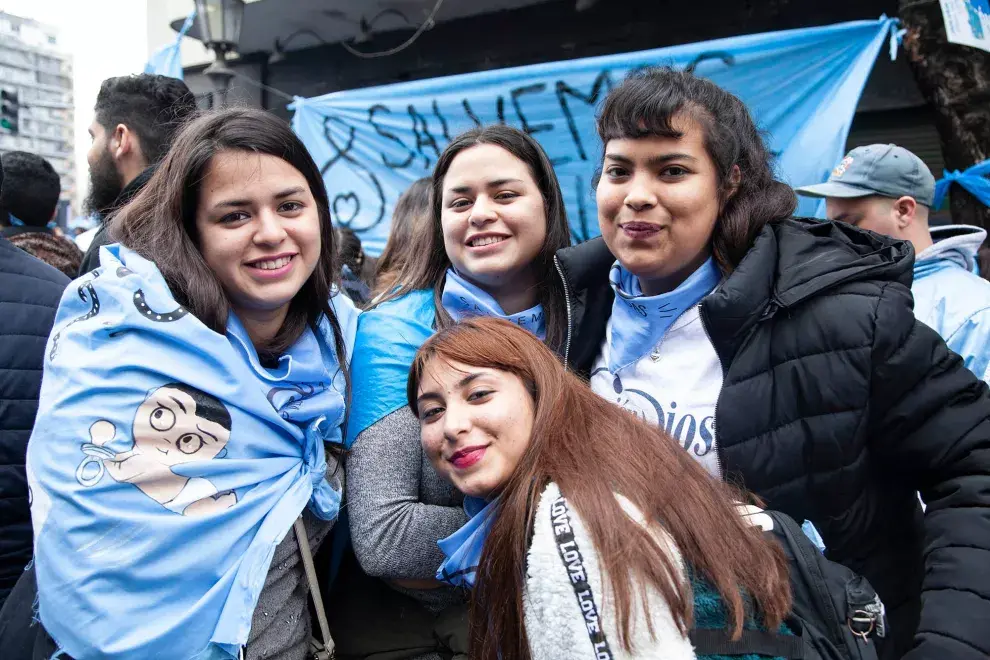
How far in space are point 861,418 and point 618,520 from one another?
694 millimetres

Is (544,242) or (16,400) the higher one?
(544,242)

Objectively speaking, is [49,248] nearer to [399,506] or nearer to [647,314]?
[399,506]

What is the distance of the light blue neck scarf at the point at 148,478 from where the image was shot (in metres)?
1.46

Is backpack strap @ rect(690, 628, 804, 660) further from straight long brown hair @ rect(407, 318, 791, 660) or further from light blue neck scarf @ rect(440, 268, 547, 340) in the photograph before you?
light blue neck scarf @ rect(440, 268, 547, 340)

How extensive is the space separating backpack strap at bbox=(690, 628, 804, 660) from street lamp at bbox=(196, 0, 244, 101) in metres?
6.85

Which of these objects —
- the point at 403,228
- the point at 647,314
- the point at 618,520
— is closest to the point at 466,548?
the point at 618,520

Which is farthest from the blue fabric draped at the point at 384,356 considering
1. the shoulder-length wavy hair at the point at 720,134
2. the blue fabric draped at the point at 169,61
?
the blue fabric draped at the point at 169,61

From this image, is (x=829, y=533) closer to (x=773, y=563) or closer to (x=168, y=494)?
(x=773, y=563)

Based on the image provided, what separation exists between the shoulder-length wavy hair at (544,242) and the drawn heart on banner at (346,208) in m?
3.35

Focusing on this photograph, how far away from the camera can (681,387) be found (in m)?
1.75

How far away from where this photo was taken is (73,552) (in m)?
1.46

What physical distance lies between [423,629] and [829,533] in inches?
40.7

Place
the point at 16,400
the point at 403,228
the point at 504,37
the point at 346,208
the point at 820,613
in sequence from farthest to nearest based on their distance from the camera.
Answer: the point at 504,37 < the point at 346,208 < the point at 403,228 < the point at 16,400 < the point at 820,613

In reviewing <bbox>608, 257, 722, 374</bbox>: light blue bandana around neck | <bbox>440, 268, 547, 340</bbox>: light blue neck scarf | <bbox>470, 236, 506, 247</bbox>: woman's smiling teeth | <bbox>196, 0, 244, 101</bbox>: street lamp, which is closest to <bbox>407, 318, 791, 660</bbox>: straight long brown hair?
<bbox>608, 257, 722, 374</bbox>: light blue bandana around neck
